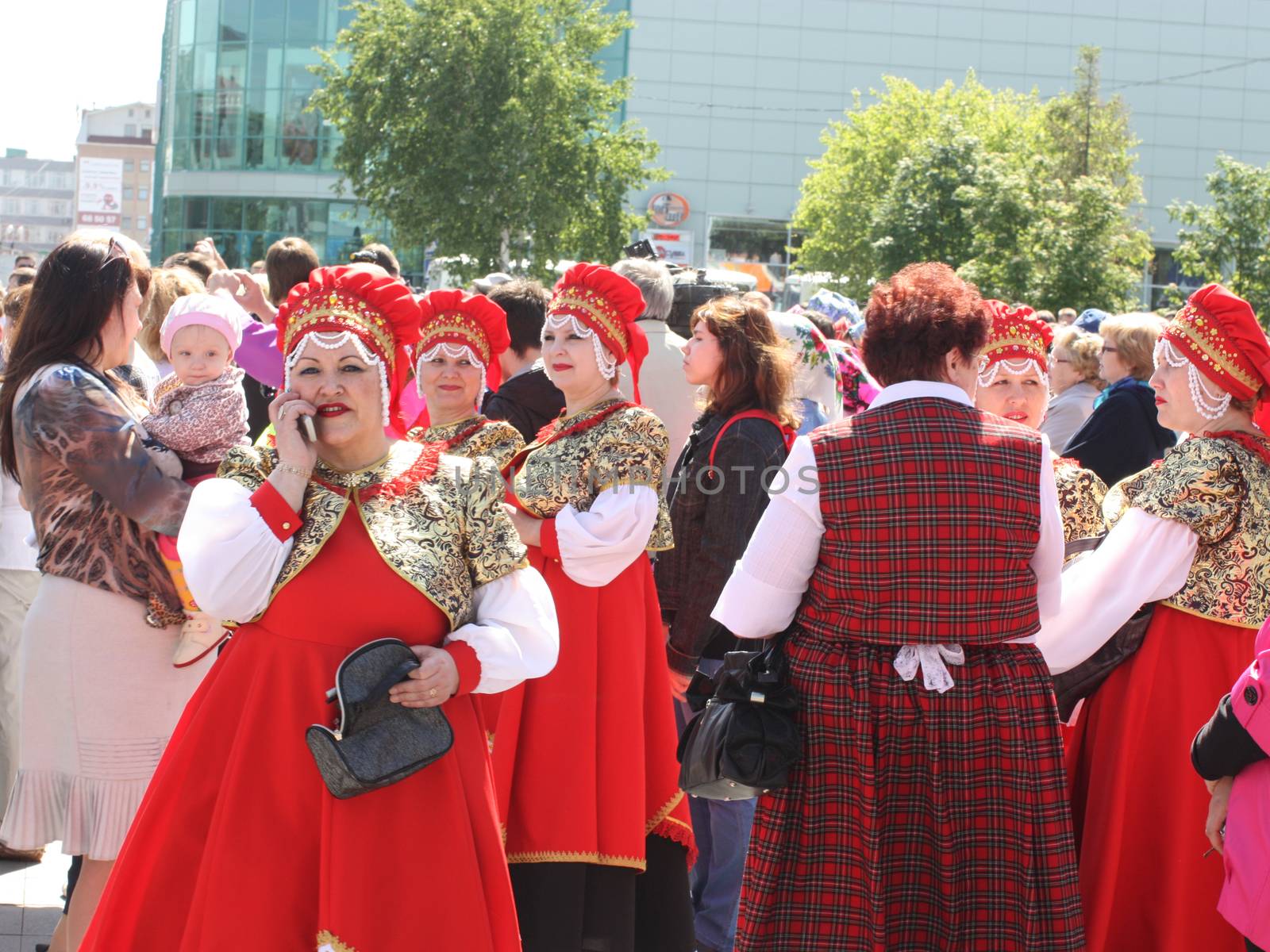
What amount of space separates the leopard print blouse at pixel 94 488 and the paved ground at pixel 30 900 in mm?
1592

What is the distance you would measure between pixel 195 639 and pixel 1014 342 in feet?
9.25

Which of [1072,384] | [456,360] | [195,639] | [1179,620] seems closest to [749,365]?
[456,360]

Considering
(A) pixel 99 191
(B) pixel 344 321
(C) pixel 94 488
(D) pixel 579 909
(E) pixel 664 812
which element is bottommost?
(D) pixel 579 909

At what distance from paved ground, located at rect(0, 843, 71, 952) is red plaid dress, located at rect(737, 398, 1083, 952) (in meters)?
2.90

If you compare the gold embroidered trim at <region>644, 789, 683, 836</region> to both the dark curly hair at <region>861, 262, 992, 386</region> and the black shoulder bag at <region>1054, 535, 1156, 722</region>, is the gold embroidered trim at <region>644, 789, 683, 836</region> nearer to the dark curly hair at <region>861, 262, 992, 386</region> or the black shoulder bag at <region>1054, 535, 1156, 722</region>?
the black shoulder bag at <region>1054, 535, 1156, 722</region>

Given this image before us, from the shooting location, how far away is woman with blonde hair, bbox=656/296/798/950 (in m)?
4.79

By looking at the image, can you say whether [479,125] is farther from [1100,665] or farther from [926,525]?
[926,525]

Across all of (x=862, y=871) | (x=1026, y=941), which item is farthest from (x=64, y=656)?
(x=1026, y=941)

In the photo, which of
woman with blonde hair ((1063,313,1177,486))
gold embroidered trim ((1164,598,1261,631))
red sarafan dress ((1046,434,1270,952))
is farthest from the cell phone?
gold embroidered trim ((1164,598,1261,631))

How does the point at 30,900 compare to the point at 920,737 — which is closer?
the point at 920,737

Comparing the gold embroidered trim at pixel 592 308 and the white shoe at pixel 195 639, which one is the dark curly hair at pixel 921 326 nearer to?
the gold embroidered trim at pixel 592 308

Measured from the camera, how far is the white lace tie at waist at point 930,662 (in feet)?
10.7

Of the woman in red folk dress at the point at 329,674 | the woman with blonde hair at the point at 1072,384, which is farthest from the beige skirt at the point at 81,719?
the woman with blonde hair at the point at 1072,384

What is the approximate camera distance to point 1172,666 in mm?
3816
